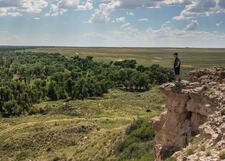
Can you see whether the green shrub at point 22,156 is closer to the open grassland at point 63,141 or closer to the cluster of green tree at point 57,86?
the open grassland at point 63,141

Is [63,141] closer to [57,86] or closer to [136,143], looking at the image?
[136,143]

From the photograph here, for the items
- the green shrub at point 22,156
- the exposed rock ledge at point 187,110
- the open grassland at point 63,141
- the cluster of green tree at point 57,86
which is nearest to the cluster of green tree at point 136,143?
the open grassland at point 63,141

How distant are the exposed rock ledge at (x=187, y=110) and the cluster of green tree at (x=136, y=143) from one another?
5401mm

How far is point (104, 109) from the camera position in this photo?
53688 millimetres

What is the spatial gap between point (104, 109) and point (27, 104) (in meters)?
26.1

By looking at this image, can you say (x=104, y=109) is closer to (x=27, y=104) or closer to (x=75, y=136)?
(x=75, y=136)

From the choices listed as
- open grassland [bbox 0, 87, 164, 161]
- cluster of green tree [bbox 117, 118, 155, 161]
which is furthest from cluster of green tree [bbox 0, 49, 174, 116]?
cluster of green tree [bbox 117, 118, 155, 161]

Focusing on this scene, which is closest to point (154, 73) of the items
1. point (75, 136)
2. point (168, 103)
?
point (75, 136)

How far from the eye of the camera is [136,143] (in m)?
24.7

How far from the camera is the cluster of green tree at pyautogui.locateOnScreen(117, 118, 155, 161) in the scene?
22302 millimetres

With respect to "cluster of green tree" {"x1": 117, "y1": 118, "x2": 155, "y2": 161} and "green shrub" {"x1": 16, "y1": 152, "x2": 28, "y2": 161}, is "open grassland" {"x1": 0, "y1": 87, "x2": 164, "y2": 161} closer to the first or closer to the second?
"green shrub" {"x1": 16, "y1": 152, "x2": 28, "y2": 161}

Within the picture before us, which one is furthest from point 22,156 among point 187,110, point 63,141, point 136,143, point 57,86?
point 57,86

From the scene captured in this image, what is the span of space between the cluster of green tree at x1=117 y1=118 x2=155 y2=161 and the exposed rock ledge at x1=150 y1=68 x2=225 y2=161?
A: 17.7ft

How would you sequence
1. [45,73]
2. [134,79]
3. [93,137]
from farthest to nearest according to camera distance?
[45,73]
[134,79]
[93,137]
